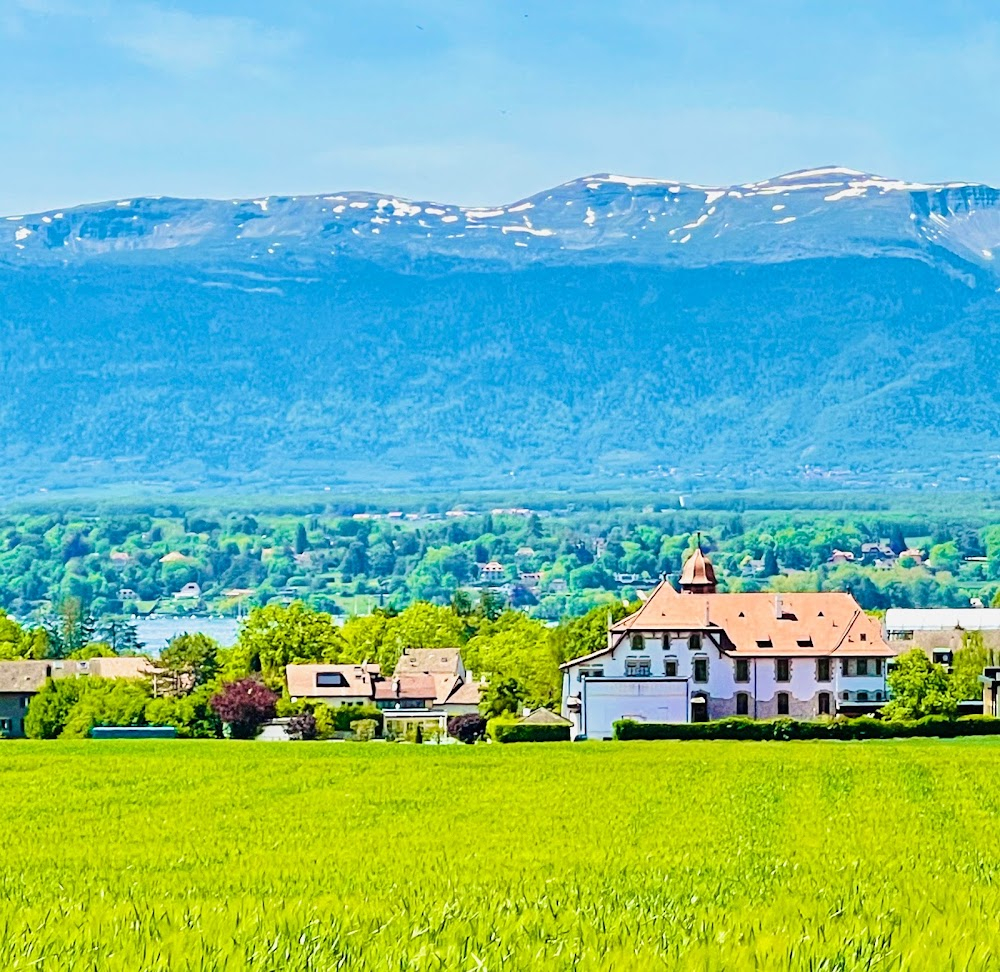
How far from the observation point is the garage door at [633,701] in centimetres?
7869

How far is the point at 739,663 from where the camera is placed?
84125 millimetres

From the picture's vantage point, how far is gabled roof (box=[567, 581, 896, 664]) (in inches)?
3280

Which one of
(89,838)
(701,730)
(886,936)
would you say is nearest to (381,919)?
(886,936)

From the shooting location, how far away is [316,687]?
315 feet

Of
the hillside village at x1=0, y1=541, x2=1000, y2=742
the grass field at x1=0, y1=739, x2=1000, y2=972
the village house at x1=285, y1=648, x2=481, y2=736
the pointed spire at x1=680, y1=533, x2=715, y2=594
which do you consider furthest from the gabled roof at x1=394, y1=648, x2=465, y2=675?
the grass field at x1=0, y1=739, x2=1000, y2=972

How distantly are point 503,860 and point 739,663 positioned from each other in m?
63.1

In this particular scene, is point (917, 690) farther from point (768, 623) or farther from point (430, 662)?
point (430, 662)

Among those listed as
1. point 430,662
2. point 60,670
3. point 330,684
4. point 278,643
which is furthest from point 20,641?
point 330,684

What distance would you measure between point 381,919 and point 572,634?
8613 cm

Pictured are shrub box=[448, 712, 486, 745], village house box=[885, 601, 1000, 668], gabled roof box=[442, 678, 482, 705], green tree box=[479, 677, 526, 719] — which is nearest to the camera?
shrub box=[448, 712, 486, 745]

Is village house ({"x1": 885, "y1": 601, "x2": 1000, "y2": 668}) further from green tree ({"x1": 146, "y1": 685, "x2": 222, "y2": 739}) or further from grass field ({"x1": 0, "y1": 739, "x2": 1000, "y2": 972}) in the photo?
grass field ({"x1": 0, "y1": 739, "x2": 1000, "y2": 972})

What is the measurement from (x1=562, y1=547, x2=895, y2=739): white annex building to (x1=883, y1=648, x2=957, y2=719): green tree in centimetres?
145

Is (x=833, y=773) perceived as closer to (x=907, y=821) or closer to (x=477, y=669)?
(x=907, y=821)

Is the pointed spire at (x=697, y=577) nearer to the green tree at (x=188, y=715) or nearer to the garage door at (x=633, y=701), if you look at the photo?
the garage door at (x=633, y=701)
